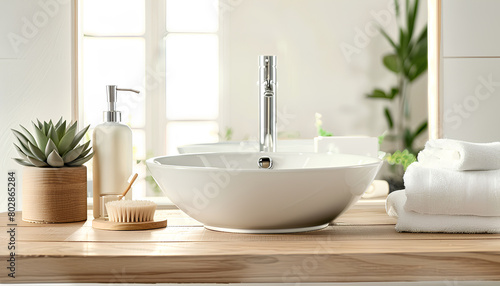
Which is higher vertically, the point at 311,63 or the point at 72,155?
the point at 311,63

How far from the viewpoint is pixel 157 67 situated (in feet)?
5.11

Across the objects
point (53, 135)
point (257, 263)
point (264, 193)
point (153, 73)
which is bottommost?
point (257, 263)

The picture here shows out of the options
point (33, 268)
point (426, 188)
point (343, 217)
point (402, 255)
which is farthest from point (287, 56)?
point (33, 268)

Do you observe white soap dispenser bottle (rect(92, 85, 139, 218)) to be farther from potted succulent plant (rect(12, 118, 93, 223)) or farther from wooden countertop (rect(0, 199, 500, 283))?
wooden countertop (rect(0, 199, 500, 283))

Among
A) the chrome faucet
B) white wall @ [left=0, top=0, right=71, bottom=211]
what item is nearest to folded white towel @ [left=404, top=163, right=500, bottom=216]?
Answer: the chrome faucet

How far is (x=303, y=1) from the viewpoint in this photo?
60.6 inches

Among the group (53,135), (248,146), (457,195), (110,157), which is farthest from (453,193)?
(53,135)

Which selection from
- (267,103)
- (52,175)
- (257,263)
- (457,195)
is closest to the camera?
(257,263)

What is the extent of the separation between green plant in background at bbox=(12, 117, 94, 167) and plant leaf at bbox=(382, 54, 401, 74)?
0.80m

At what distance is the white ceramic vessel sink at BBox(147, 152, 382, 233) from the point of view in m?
1.01

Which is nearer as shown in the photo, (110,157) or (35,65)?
(110,157)

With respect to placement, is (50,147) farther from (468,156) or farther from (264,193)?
(468,156)

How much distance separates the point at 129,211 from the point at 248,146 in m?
0.43

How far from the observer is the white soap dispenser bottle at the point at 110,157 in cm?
126
